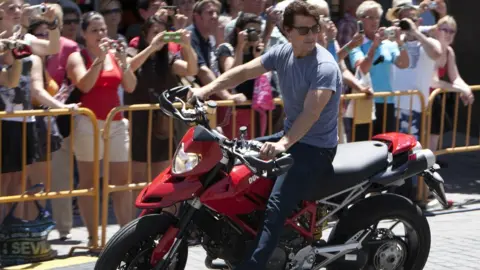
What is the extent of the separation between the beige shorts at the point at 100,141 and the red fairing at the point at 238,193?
2136mm

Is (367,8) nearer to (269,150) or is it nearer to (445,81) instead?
(445,81)

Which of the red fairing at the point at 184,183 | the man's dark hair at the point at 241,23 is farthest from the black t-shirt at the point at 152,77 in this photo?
the red fairing at the point at 184,183

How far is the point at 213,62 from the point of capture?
28.4ft

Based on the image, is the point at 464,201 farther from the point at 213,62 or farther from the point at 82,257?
the point at 82,257

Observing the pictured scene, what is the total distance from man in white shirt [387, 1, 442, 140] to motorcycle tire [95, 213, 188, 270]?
4.30 metres

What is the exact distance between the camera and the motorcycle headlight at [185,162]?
5.67 meters

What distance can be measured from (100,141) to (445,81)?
3.84 m

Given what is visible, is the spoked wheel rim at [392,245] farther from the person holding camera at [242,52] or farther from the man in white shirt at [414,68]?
the man in white shirt at [414,68]

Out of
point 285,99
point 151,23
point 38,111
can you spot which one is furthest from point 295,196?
point 151,23

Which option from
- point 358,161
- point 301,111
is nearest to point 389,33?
point 358,161

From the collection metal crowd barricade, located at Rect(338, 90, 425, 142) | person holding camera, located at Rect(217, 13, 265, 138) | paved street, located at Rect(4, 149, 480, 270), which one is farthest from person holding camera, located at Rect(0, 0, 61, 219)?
metal crowd barricade, located at Rect(338, 90, 425, 142)

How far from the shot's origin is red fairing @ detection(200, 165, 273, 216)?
5723mm

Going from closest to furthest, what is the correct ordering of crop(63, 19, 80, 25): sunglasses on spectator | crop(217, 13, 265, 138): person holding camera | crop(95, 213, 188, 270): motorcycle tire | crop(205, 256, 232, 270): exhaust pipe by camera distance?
crop(95, 213, 188, 270): motorcycle tire
crop(205, 256, 232, 270): exhaust pipe
crop(217, 13, 265, 138): person holding camera
crop(63, 19, 80, 25): sunglasses on spectator

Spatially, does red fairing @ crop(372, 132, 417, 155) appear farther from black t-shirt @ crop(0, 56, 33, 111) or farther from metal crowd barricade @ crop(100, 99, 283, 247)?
black t-shirt @ crop(0, 56, 33, 111)
